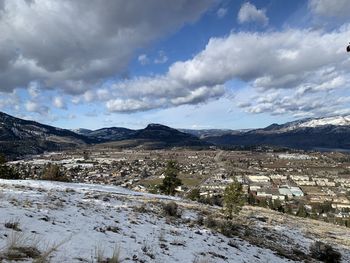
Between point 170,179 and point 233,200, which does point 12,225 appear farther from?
point 170,179

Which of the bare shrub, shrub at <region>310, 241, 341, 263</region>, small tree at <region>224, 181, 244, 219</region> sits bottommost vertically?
shrub at <region>310, 241, 341, 263</region>

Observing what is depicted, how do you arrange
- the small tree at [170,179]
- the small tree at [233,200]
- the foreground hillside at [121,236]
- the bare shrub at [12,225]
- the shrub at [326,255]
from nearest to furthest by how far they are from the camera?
1. the foreground hillside at [121,236]
2. the bare shrub at [12,225]
3. the shrub at [326,255]
4. the small tree at [233,200]
5. the small tree at [170,179]

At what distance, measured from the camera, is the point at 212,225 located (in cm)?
2155

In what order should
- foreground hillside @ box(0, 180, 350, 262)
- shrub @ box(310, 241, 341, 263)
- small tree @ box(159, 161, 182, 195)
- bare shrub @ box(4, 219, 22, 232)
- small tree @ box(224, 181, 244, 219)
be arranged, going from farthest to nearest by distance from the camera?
small tree @ box(159, 161, 182, 195), small tree @ box(224, 181, 244, 219), shrub @ box(310, 241, 341, 263), bare shrub @ box(4, 219, 22, 232), foreground hillside @ box(0, 180, 350, 262)

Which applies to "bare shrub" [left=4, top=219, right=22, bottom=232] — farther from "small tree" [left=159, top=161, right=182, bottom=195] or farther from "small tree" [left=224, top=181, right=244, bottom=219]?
"small tree" [left=159, top=161, right=182, bottom=195]

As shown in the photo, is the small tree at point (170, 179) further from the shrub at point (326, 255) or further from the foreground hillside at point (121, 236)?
the shrub at point (326, 255)

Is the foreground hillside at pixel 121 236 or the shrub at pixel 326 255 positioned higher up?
the foreground hillside at pixel 121 236

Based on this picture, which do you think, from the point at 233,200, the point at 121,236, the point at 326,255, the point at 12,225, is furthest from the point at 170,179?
the point at 12,225

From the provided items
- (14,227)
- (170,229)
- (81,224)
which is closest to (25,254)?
(14,227)

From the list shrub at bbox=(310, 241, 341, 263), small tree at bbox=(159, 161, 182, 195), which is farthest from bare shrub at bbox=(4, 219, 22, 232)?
small tree at bbox=(159, 161, 182, 195)

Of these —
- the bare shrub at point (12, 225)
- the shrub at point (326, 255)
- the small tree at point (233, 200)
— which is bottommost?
the shrub at point (326, 255)

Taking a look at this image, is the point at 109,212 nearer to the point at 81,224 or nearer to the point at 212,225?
the point at 81,224

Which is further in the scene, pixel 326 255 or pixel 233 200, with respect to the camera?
pixel 233 200

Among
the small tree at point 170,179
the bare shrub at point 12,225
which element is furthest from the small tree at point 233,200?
the small tree at point 170,179
